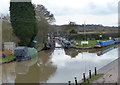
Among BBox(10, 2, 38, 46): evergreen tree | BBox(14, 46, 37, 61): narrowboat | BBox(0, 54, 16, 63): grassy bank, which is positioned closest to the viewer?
BBox(0, 54, 16, 63): grassy bank

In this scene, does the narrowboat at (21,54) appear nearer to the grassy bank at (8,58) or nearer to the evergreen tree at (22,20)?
the grassy bank at (8,58)

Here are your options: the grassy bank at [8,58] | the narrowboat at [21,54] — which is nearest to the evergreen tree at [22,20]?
the grassy bank at [8,58]

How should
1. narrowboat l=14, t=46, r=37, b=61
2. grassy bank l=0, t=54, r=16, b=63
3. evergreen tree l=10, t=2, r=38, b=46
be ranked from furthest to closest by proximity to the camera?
evergreen tree l=10, t=2, r=38, b=46 < narrowboat l=14, t=46, r=37, b=61 < grassy bank l=0, t=54, r=16, b=63

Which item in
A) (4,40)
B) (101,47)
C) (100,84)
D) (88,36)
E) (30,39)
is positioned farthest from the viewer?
(88,36)

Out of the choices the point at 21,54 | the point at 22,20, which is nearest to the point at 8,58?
the point at 21,54

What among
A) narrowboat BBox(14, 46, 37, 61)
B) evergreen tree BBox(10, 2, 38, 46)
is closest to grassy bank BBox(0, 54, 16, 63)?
narrowboat BBox(14, 46, 37, 61)

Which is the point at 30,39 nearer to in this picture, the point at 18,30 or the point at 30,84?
the point at 18,30

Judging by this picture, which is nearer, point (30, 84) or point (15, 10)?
point (30, 84)

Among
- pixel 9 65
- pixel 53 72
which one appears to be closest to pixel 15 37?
pixel 9 65

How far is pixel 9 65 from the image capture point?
18.9 metres

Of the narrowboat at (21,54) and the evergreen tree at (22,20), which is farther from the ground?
the evergreen tree at (22,20)

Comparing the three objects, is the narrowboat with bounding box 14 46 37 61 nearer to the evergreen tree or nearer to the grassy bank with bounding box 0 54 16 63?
the grassy bank with bounding box 0 54 16 63

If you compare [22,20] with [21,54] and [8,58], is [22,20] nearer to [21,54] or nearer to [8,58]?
[21,54]

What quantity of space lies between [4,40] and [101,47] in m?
16.7
